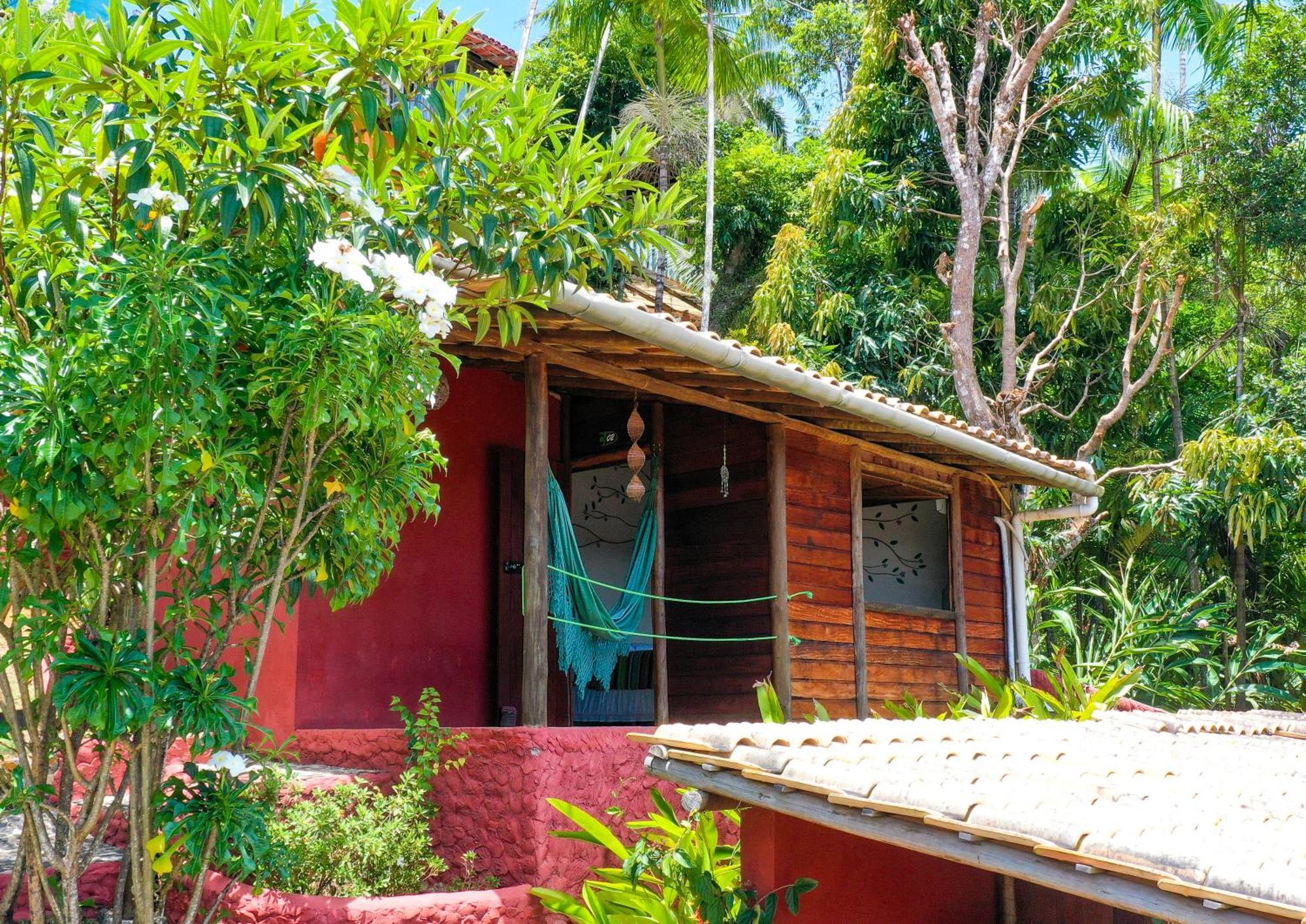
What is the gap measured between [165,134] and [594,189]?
123cm

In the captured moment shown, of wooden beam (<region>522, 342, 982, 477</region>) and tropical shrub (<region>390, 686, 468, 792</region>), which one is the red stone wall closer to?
tropical shrub (<region>390, 686, 468, 792</region>)

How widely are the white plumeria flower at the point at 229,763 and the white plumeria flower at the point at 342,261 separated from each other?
4.54ft

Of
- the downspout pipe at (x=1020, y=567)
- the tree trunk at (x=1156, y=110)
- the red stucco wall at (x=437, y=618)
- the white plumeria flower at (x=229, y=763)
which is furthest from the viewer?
the tree trunk at (x=1156, y=110)

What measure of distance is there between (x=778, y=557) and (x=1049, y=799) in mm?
3931

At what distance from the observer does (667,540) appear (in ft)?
25.8

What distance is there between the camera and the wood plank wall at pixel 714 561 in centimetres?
739

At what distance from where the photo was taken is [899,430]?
23.4 feet

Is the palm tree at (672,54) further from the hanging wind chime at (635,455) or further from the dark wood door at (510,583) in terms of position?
the hanging wind chime at (635,455)

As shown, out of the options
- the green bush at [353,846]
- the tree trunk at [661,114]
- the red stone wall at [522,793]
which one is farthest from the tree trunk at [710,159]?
the green bush at [353,846]

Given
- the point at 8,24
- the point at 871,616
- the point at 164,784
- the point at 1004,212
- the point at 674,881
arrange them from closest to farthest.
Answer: the point at 8,24 < the point at 164,784 < the point at 674,881 < the point at 871,616 < the point at 1004,212

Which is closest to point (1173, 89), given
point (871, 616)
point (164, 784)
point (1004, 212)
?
point (1004, 212)

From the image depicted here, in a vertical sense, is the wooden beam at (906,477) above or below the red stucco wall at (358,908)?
above

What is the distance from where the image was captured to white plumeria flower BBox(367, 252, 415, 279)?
136 inches

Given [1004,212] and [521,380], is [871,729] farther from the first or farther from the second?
[1004,212]
